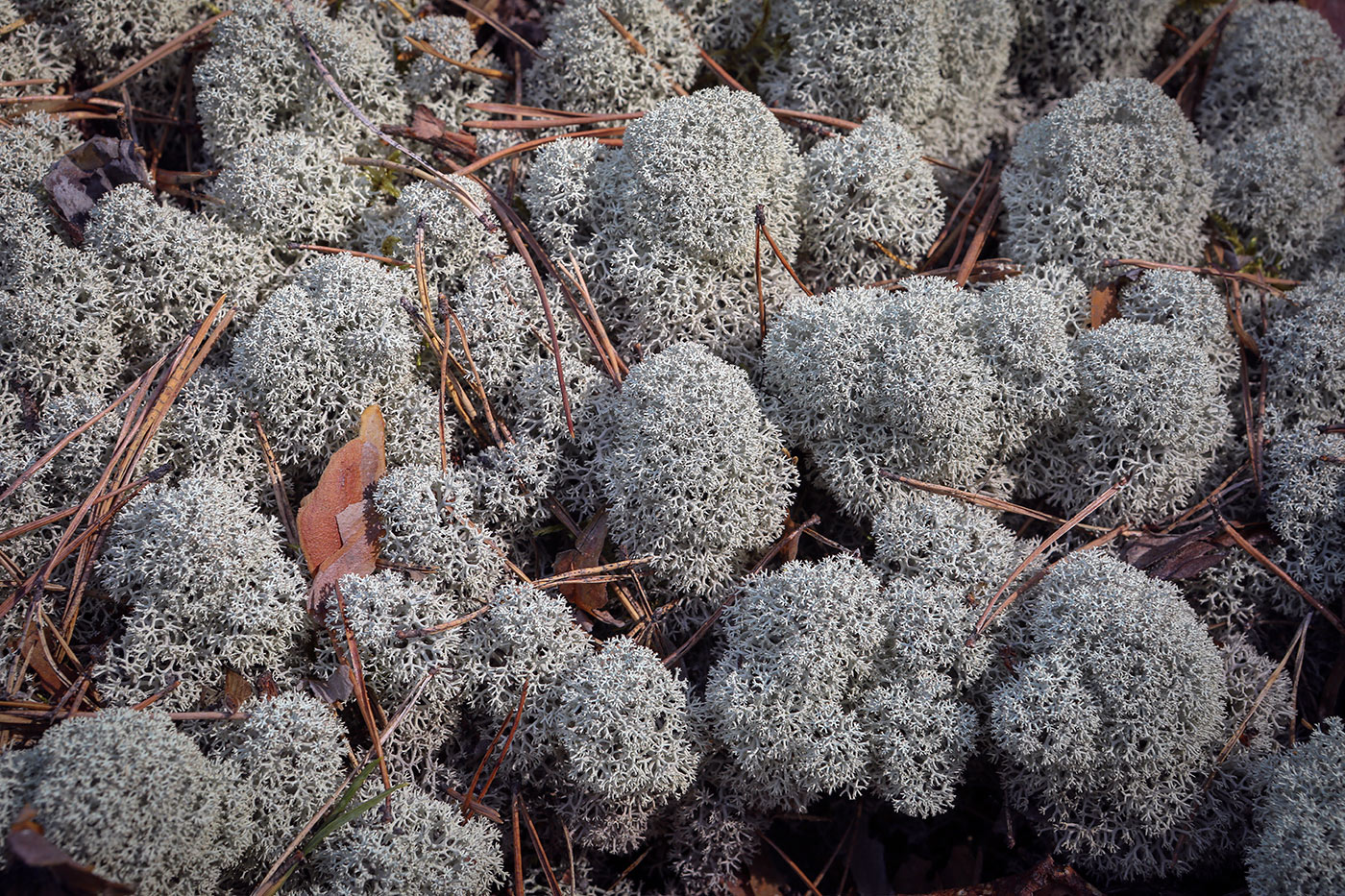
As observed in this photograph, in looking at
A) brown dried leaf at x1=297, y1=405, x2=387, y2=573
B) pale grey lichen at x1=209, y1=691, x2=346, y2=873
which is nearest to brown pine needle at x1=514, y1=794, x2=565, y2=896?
pale grey lichen at x1=209, y1=691, x2=346, y2=873

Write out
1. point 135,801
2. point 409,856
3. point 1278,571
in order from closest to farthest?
point 135,801, point 409,856, point 1278,571

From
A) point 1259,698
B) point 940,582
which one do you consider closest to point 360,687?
point 940,582

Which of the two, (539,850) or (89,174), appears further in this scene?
(89,174)

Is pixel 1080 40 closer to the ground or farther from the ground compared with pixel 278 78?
closer to the ground

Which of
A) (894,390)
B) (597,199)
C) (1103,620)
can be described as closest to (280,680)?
(597,199)

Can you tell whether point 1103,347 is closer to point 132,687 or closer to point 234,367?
point 234,367

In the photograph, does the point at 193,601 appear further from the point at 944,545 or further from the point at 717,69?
the point at 717,69
